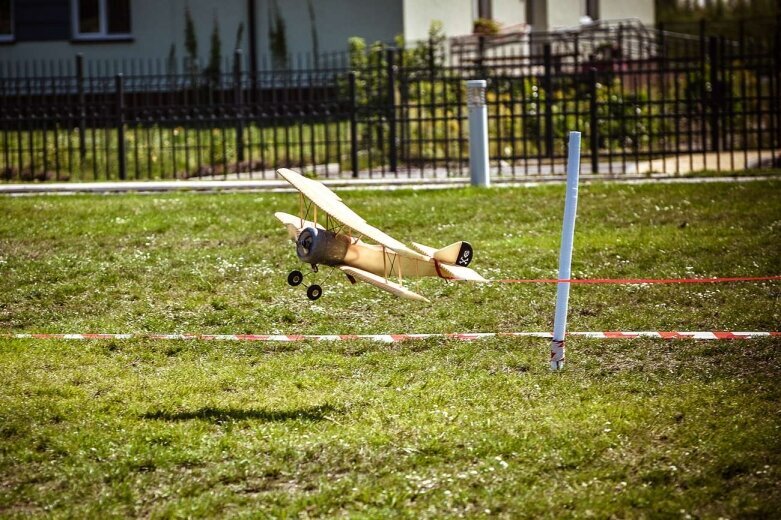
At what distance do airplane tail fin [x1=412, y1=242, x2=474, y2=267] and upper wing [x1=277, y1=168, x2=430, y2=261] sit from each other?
0.23ft

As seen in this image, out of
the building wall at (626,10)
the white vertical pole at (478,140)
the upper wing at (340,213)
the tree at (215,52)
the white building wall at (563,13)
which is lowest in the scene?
the upper wing at (340,213)

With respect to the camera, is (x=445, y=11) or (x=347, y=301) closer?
(x=347, y=301)

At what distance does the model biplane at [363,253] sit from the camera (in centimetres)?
721

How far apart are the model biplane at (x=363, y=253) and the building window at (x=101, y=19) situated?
2123 cm

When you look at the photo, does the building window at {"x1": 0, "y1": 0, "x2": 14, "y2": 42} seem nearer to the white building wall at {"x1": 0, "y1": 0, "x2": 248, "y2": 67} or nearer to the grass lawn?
the white building wall at {"x1": 0, "y1": 0, "x2": 248, "y2": 67}

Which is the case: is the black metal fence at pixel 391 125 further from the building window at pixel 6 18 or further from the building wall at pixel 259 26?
the building window at pixel 6 18

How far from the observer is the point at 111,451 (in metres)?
6.64

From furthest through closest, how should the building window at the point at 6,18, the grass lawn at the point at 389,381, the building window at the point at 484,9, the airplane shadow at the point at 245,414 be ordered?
the building window at the point at 484,9 < the building window at the point at 6,18 < the airplane shadow at the point at 245,414 < the grass lawn at the point at 389,381

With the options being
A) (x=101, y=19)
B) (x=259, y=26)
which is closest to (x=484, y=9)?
(x=259, y=26)

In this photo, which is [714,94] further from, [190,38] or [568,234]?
→ [190,38]

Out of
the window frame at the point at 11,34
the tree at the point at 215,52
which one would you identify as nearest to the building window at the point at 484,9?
the tree at the point at 215,52

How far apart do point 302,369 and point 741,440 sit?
3145mm

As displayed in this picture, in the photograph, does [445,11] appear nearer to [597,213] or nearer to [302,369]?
[597,213]

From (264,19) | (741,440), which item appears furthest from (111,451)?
(264,19)
